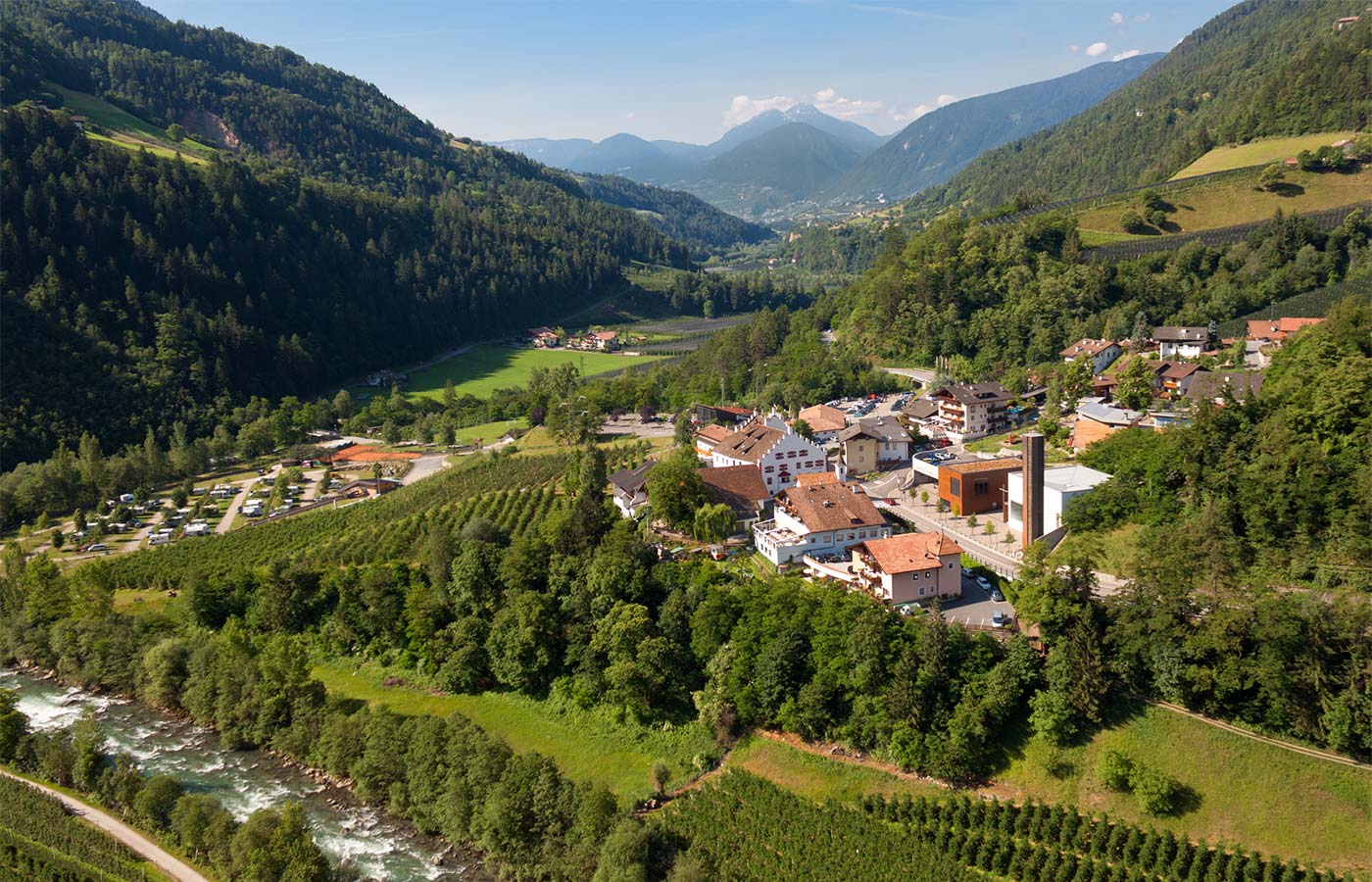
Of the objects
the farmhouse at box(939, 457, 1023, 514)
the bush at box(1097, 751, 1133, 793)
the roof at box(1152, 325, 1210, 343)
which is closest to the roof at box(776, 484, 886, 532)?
the farmhouse at box(939, 457, 1023, 514)

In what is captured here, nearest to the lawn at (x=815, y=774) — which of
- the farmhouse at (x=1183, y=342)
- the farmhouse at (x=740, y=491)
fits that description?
the farmhouse at (x=740, y=491)

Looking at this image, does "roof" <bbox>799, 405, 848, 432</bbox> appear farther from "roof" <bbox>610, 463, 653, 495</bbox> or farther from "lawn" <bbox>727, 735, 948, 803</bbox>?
"lawn" <bbox>727, 735, 948, 803</bbox>

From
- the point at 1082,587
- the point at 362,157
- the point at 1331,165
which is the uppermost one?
the point at 362,157

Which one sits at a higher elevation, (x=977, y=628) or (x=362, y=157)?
(x=362, y=157)

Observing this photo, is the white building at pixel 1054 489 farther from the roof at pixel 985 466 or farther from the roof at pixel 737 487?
the roof at pixel 737 487

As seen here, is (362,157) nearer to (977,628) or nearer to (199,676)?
(199,676)

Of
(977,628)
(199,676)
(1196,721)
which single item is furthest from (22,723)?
(1196,721)

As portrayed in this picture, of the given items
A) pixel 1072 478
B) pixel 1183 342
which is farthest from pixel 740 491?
pixel 1183 342
